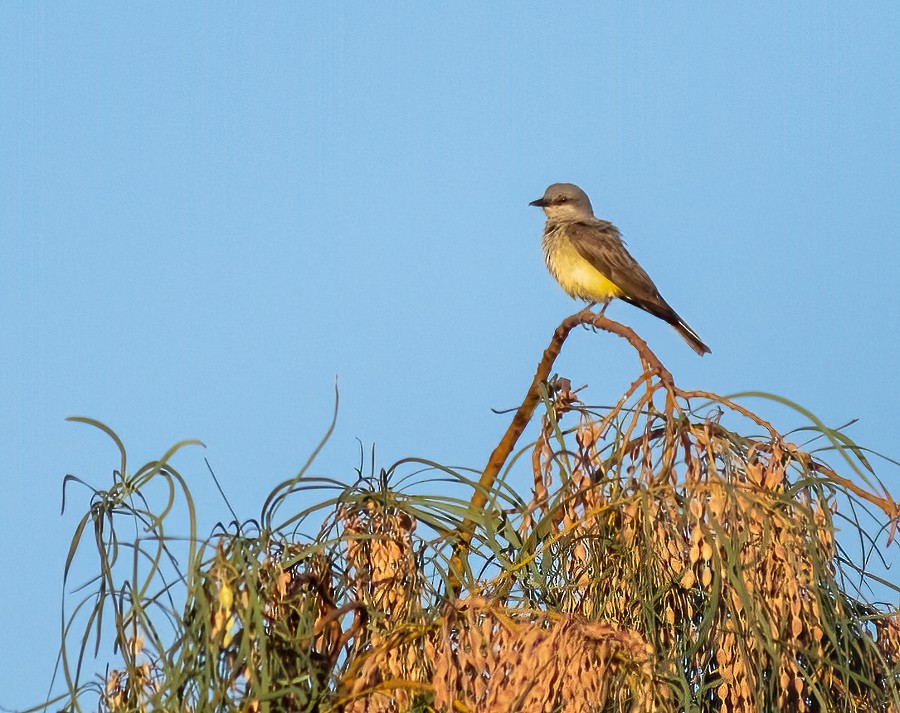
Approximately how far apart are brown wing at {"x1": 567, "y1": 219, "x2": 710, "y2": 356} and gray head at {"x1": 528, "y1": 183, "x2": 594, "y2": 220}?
36.5 inches

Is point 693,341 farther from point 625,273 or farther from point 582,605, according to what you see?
point 582,605

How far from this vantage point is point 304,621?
342cm

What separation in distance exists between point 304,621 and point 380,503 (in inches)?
14.9

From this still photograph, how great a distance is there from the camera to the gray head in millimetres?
11656

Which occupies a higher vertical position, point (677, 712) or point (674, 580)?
point (674, 580)

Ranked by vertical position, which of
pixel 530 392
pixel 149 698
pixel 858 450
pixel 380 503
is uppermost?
pixel 530 392

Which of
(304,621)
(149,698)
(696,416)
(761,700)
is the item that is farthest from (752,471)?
(149,698)

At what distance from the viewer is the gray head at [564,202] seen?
11.7m

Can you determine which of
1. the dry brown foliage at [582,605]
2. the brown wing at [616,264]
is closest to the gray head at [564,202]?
the brown wing at [616,264]

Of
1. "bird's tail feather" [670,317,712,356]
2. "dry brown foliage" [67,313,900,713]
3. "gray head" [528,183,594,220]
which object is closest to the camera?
"dry brown foliage" [67,313,900,713]

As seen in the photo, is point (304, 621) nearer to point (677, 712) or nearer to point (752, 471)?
point (677, 712)

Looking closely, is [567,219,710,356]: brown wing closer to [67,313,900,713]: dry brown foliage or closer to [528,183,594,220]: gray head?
[528,183,594,220]: gray head

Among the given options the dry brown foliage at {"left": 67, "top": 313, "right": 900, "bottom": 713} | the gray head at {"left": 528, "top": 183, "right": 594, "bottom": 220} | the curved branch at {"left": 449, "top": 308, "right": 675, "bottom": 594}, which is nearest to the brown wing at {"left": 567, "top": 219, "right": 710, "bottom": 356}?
the gray head at {"left": 528, "top": 183, "right": 594, "bottom": 220}

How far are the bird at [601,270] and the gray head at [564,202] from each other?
534 mm
